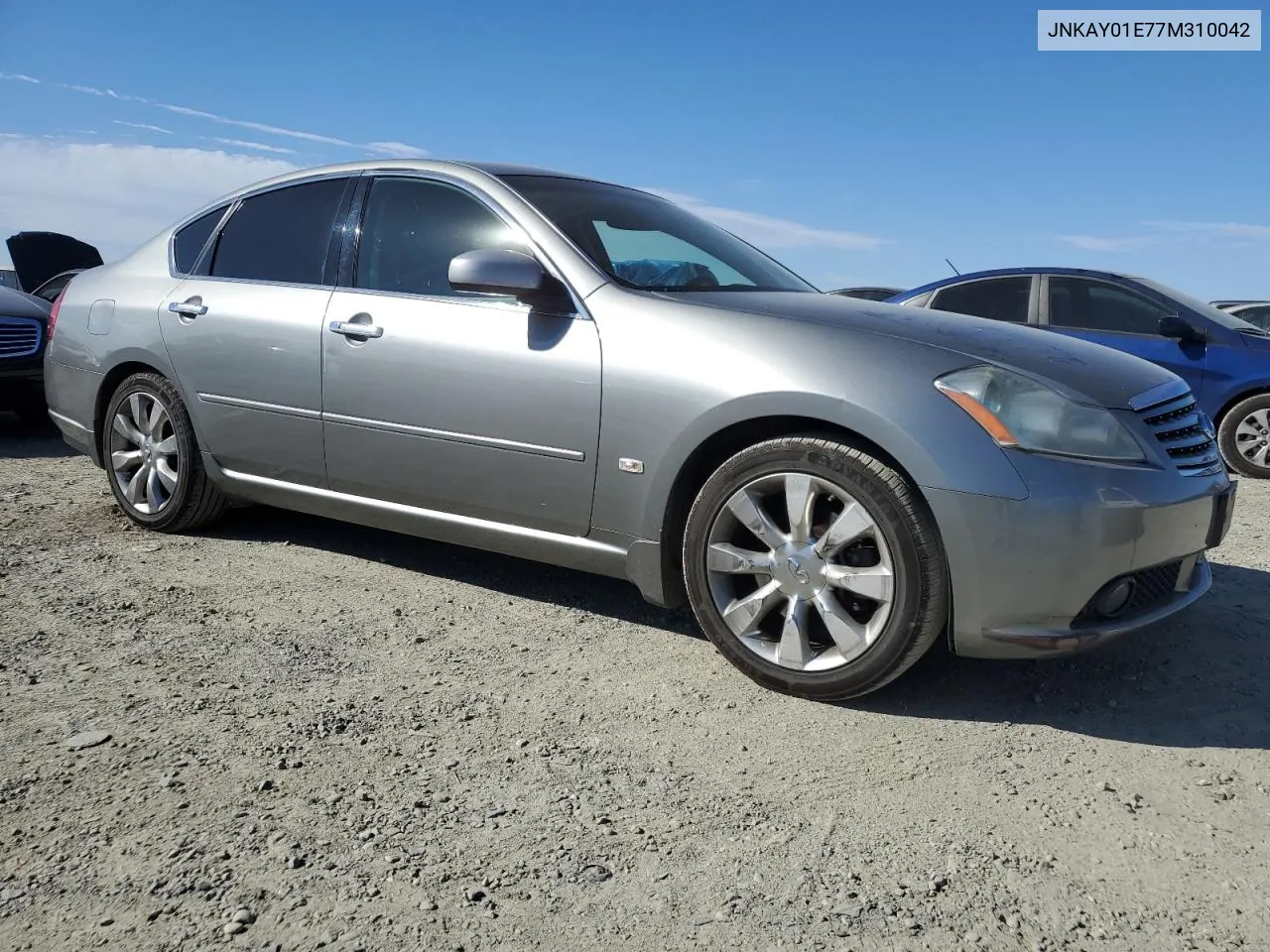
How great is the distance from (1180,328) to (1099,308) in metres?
0.55

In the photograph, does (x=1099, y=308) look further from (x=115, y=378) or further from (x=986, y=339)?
(x=115, y=378)

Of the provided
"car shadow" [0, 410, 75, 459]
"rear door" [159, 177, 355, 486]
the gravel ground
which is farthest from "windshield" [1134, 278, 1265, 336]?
"car shadow" [0, 410, 75, 459]

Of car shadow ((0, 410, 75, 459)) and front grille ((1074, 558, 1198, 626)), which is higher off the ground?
front grille ((1074, 558, 1198, 626))

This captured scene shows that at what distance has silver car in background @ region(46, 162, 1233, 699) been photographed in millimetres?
2762

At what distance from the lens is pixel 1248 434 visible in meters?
7.58

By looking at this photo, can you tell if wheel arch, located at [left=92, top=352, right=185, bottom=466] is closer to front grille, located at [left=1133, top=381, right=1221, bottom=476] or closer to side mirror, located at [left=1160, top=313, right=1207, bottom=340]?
front grille, located at [left=1133, top=381, right=1221, bottom=476]

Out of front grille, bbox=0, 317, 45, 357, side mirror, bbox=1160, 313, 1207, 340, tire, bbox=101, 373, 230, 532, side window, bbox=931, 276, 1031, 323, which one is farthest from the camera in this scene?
side window, bbox=931, 276, 1031, 323

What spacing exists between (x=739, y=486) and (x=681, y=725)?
2.31 ft

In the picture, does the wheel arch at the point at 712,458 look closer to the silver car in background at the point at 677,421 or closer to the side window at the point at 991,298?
the silver car in background at the point at 677,421


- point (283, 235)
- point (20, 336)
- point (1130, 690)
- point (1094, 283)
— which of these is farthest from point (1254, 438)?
point (20, 336)

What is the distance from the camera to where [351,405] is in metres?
3.83

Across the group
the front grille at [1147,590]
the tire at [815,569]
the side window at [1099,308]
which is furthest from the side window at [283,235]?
the side window at [1099,308]

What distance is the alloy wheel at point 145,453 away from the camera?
15.3ft

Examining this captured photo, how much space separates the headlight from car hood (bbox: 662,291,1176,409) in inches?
2.2
